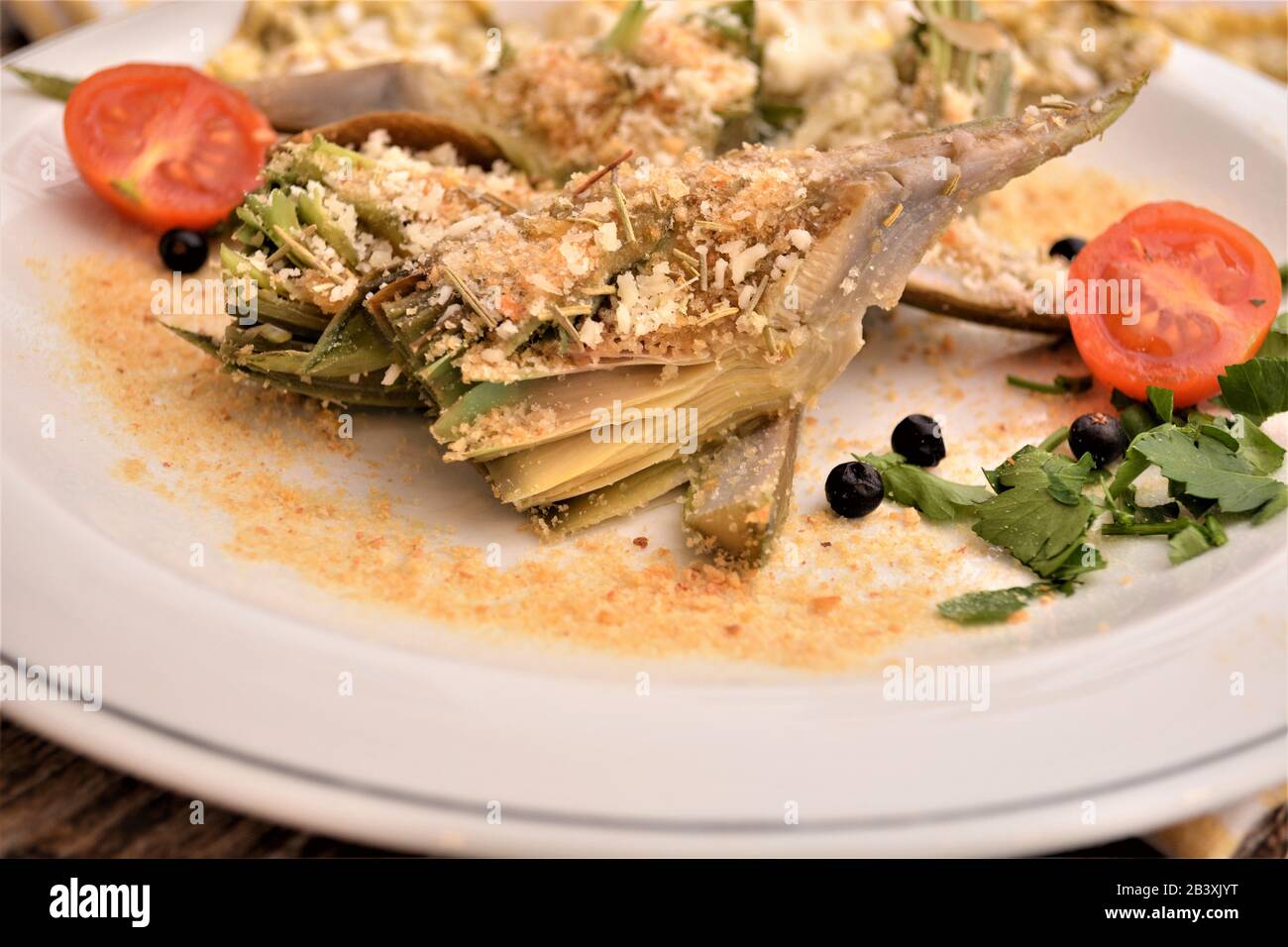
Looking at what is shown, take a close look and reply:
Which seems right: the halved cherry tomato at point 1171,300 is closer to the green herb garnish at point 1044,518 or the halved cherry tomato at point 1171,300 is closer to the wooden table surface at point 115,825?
the green herb garnish at point 1044,518

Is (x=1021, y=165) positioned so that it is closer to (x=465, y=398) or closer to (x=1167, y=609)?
(x=1167, y=609)

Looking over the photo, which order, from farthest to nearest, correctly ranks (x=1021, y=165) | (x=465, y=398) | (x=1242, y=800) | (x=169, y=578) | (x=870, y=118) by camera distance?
1. (x=870, y=118)
2. (x=1021, y=165)
3. (x=465, y=398)
4. (x=169, y=578)
5. (x=1242, y=800)

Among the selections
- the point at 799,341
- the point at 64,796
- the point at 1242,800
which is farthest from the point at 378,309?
the point at 1242,800

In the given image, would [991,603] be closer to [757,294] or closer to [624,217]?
[757,294]

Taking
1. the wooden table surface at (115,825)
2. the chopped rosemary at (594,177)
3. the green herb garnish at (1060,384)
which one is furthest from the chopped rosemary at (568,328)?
the green herb garnish at (1060,384)

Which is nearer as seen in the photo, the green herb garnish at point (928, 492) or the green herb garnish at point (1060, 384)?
the green herb garnish at point (928, 492)

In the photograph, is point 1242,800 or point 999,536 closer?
point 1242,800
